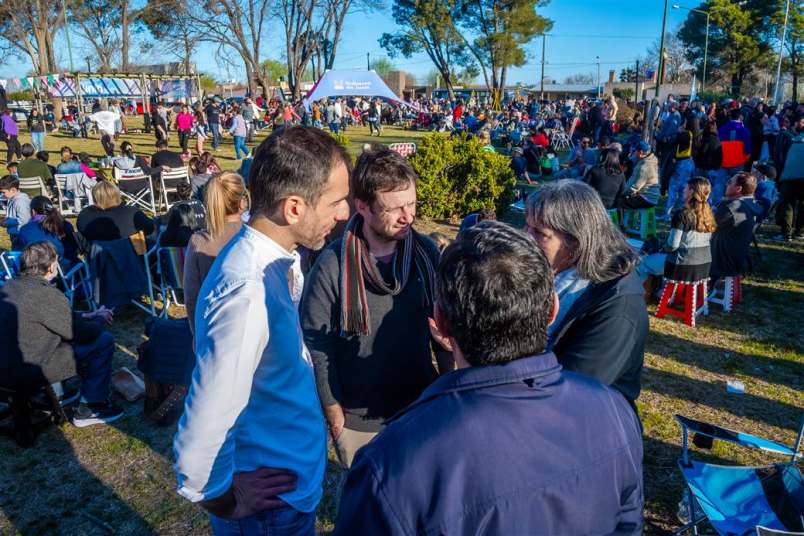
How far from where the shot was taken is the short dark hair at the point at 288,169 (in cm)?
153

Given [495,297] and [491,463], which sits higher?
[495,297]

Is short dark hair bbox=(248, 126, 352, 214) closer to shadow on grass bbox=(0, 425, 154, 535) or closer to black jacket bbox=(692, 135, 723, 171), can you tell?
shadow on grass bbox=(0, 425, 154, 535)

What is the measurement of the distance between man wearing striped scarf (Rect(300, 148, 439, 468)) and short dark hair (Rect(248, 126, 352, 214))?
2.37 feet

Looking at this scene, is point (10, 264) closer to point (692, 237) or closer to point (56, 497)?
point (56, 497)

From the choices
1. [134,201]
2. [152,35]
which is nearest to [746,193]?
[134,201]

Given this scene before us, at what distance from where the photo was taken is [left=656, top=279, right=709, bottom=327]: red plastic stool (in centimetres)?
594

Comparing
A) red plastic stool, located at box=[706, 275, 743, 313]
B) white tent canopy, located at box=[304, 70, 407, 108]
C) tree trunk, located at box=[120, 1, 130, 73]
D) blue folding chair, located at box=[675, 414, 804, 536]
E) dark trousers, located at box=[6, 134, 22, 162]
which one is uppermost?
tree trunk, located at box=[120, 1, 130, 73]

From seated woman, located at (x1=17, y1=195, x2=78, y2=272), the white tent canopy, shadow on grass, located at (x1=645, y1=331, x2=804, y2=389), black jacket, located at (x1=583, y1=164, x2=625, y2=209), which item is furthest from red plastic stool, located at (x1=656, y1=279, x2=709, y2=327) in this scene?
the white tent canopy

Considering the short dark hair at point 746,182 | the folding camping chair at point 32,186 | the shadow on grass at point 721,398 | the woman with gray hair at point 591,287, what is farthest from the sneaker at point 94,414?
the folding camping chair at point 32,186

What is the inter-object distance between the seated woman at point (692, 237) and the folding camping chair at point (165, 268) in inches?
195

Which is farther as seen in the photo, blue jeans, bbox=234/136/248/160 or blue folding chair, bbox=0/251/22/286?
blue jeans, bbox=234/136/248/160

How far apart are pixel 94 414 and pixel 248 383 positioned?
3572 millimetres

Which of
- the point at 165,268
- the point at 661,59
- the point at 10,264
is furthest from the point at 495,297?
the point at 661,59

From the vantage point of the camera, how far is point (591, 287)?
211cm
